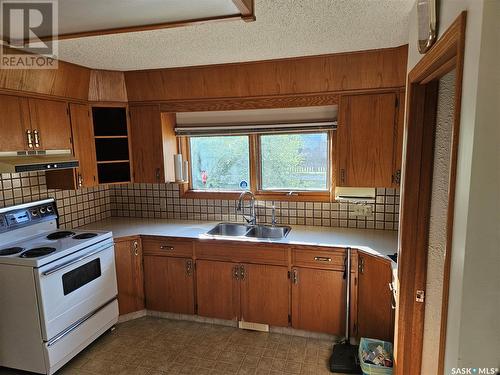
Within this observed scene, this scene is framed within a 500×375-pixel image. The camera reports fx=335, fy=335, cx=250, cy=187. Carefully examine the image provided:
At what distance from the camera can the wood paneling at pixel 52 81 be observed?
7.72ft

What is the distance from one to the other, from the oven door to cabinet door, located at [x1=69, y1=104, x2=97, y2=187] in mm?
650

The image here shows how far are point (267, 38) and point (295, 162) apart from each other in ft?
4.32

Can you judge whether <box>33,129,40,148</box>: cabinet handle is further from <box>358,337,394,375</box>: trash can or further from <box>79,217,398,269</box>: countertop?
<box>358,337,394,375</box>: trash can

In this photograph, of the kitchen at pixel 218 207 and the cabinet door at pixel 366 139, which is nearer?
the kitchen at pixel 218 207

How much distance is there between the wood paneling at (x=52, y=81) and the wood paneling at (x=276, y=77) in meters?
0.40

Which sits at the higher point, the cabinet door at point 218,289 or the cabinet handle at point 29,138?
the cabinet handle at point 29,138

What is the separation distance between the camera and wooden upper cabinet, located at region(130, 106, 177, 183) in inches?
125

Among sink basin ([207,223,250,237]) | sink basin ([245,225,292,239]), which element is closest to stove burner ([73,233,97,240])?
sink basin ([207,223,250,237])

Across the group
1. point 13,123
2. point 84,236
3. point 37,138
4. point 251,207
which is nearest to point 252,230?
point 251,207

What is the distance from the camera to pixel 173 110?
3.11 metres

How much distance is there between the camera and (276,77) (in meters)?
2.76

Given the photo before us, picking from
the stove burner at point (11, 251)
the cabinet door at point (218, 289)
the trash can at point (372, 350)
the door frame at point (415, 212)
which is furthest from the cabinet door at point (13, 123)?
the trash can at point (372, 350)

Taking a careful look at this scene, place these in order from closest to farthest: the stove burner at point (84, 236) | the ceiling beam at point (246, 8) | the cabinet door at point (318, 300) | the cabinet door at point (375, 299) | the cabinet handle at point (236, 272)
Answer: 1. the ceiling beam at point (246, 8)
2. the cabinet door at point (375, 299)
3. the cabinet door at point (318, 300)
4. the stove burner at point (84, 236)
5. the cabinet handle at point (236, 272)

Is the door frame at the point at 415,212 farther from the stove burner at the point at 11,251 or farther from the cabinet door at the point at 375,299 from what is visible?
the stove burner at the point at 11,251
